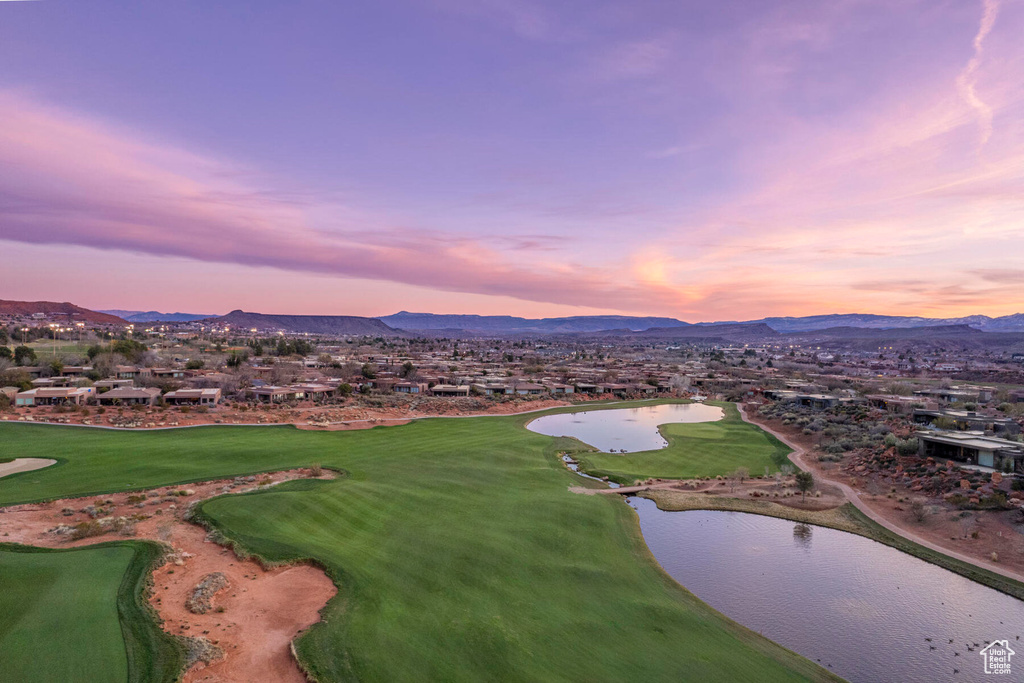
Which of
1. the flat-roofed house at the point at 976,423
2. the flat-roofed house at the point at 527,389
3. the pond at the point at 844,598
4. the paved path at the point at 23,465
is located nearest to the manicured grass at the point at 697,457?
the pond at the point at 844,598

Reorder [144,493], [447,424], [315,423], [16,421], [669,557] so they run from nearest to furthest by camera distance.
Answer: [669,557] → [144,493] → [16,421] → [315,423] → [447,424]

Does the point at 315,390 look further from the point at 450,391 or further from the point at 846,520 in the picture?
the point at 846,520

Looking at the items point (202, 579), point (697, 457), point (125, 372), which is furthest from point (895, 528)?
point (125, 372)

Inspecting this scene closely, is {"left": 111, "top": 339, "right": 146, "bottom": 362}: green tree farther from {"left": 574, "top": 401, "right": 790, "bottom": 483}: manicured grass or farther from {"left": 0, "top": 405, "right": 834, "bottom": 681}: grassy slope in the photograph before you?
{"left": 574, "top": 401, "right": 790, "bottom": 483}: manicured grass

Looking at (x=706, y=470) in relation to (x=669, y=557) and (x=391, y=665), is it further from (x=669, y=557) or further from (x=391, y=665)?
(x=391, y=665)

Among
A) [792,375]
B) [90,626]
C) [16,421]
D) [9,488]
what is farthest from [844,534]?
[792,375]
